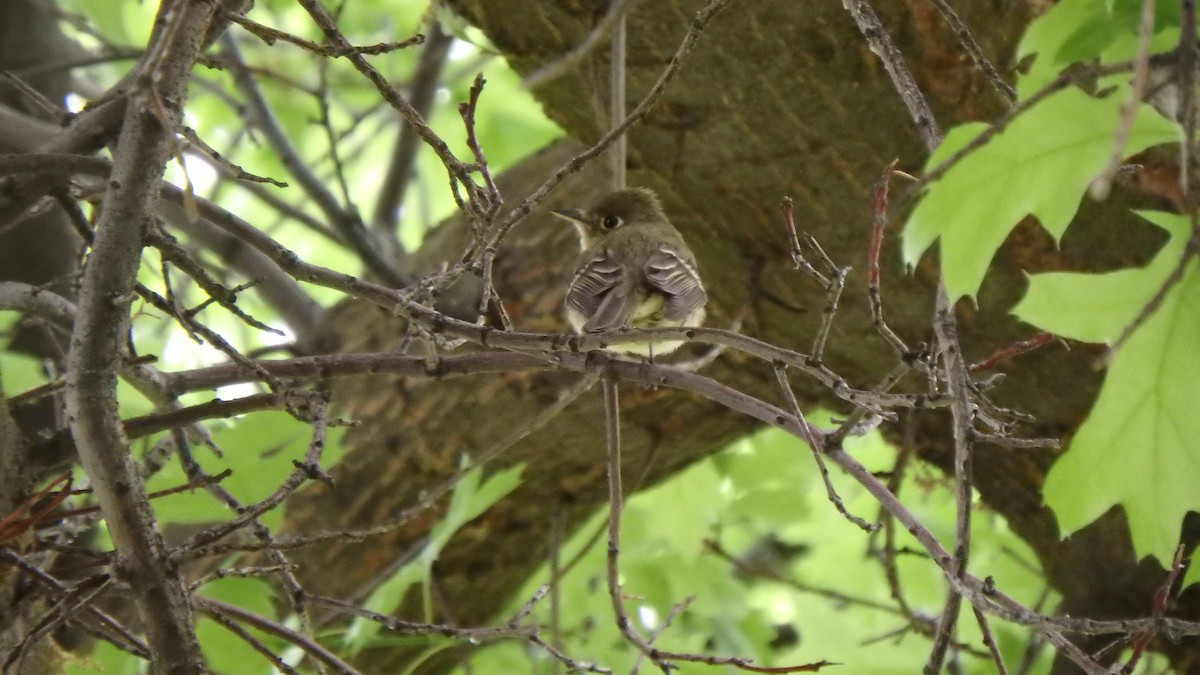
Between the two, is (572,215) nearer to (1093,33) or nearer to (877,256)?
(877,256)

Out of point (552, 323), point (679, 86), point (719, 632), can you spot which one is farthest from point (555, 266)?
point (719, 632)

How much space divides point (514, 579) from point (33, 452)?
1.91 metres

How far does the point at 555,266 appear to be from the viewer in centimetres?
358

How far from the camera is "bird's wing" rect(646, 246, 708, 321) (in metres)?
3.07

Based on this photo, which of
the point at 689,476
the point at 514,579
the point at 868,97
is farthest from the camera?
the point at 689,476

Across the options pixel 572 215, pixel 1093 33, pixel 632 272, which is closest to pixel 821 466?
pixel 1093 33

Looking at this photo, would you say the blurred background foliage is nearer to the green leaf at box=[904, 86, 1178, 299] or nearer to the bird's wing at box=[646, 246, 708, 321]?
the bird's wing at box=[646, 246, 708, 321]

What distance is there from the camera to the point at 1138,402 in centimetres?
182

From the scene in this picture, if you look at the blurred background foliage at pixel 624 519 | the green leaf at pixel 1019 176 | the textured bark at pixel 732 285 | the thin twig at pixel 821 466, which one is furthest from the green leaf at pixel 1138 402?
the textured bark at pixel 732 285

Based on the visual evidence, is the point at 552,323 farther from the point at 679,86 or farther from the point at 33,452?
the point at 33,452

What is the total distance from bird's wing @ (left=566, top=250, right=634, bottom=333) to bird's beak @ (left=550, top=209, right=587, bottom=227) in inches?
7.5

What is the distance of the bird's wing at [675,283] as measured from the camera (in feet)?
10.1

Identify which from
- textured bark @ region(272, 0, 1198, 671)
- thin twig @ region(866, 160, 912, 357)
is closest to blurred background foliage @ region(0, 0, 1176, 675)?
textured bark @ region(272, 0, 1198, 671)

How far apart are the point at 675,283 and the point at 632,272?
17 cm
